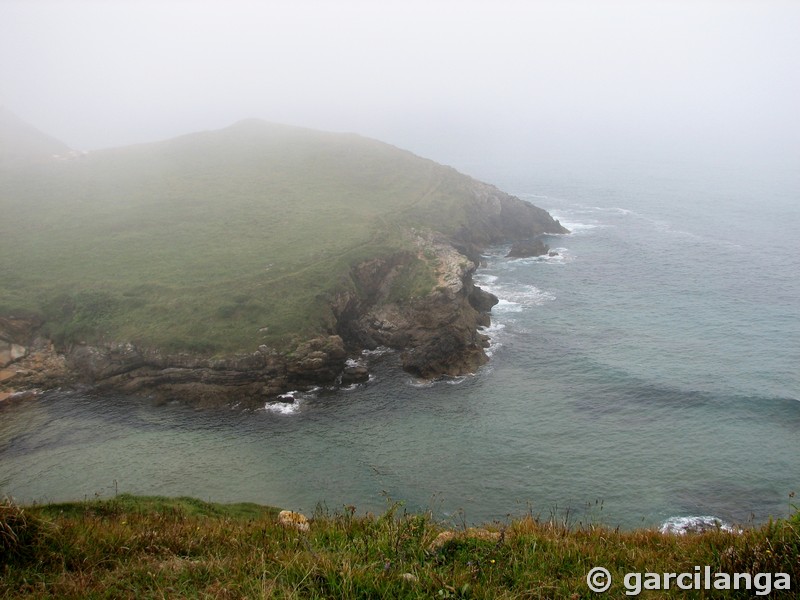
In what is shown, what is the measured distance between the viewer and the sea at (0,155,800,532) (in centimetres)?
3953

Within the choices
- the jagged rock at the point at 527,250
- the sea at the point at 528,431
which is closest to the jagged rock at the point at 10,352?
the sea at the point at 528,431

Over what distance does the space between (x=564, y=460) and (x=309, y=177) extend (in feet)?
260

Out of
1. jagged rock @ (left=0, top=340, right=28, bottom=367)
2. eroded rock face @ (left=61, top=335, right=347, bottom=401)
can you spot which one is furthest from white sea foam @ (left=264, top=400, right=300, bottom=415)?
jagged rock @ (left=0, top=340, right=28, bottom=367)

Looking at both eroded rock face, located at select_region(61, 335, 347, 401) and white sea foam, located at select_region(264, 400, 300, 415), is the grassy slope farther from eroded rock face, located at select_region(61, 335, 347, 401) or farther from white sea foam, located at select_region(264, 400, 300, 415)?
white sea foam, located at select_region(264, 400, 300, 415)

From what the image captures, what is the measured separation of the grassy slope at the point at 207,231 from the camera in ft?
196

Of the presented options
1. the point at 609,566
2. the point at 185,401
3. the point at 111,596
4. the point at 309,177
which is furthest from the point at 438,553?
the point at 309,177

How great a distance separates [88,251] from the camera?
7369 cm

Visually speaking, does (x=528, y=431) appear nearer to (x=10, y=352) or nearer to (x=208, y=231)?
(x=10, y=352)

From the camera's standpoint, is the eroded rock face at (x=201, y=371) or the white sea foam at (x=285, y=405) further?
the eroded rock face at (x=201, y=371)

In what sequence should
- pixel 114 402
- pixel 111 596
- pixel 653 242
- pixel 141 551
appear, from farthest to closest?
pixel 653 242 < pixel 114 402 < pixel 141 551 < pixel 111 596

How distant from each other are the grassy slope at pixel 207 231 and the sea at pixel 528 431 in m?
10.5

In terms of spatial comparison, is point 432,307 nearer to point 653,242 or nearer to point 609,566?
point 609,566

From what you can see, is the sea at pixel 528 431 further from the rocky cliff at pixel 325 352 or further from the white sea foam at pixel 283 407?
the rocky cliff at pixel 325 352

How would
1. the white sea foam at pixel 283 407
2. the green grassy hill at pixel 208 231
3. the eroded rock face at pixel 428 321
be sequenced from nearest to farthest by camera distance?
the white sea foam at pixel 283 407 → the eroded rock face at pixel 428 321 → the green grassy hill at pixel 208 231
